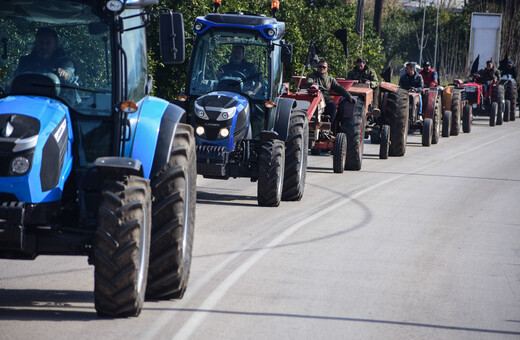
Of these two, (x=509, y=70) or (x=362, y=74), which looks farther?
(x=509, y=70)

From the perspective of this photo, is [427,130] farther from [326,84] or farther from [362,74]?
[326,84]

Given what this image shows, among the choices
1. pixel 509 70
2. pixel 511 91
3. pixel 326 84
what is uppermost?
pixel 326 84

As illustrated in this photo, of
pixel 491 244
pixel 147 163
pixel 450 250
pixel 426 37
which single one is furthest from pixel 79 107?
pixel 426 37

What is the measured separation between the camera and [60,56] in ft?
22.9

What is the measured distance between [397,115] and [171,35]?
13.2 m

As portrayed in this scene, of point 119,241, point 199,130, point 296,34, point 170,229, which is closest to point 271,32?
point 199,130

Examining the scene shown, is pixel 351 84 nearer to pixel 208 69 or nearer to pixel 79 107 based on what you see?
pixel 208 69

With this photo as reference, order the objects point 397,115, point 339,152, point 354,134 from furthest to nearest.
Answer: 1. point 397,115
2. point 354,134
3. point 339,152

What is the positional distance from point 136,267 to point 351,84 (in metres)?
12.4

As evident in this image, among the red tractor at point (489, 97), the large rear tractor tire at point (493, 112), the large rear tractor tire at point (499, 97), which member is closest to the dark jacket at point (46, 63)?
the red tractor at point (489, 97)

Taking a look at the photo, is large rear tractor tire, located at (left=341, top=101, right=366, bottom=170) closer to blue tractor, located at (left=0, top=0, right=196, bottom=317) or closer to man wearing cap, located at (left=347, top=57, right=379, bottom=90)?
man wearing cap, located at (left=347, top=57, right=379, bottom=90)

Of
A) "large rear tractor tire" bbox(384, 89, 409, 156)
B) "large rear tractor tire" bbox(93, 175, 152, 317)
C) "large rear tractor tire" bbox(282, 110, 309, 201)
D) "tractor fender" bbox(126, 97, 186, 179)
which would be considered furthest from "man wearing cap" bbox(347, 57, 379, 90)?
"large rear tractor tire" bbox(93, 175, 152, 317)

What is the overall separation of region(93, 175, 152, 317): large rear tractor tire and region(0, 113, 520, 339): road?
28 cm

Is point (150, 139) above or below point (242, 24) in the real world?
below
